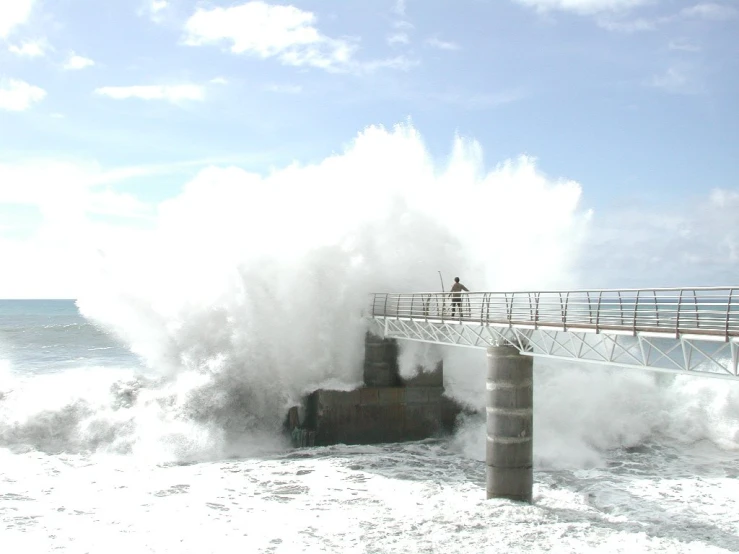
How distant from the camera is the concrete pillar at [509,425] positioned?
14.8 meters

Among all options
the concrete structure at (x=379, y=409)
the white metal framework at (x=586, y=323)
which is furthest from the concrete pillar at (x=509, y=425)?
the concrete structure at (x=379, y=409)

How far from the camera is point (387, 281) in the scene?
25.2 meters

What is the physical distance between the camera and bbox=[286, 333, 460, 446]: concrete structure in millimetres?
21125

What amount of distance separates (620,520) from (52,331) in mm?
62306

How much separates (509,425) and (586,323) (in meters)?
3.02

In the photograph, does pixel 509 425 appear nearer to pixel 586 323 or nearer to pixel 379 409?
pixel 586 323

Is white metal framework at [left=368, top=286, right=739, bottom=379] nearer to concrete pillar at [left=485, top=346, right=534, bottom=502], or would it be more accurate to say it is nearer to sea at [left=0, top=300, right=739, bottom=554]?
concrete pillar at [left=485, top=346, right=534, bottom=502]

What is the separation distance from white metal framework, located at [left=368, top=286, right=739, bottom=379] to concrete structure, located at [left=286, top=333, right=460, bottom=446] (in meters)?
1.27

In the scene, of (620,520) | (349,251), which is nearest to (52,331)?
(349,251)

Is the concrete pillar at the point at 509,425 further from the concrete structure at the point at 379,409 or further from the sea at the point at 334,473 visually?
the concrete structure at the point at 379,409

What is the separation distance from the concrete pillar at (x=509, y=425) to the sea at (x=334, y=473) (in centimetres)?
50

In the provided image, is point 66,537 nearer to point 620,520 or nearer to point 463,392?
point 620,520

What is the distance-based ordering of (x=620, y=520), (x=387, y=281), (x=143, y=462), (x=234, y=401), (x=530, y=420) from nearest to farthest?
(x=620, y=520), (x=530, y=420), (x=143, y=462), (x=234, y=401), (x=387, y=281)

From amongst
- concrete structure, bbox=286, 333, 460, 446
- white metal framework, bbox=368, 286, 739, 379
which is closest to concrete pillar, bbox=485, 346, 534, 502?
white metal framework, bbox=368, 286, 739, 379
